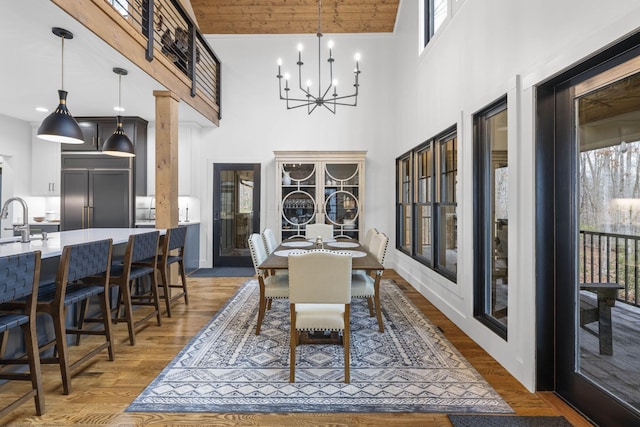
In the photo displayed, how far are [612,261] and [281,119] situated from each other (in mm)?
5345

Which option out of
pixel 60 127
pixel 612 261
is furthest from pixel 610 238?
pixel 60 127

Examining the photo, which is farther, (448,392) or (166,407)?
(448,392)

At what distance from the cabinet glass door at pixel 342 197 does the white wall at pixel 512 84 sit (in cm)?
195

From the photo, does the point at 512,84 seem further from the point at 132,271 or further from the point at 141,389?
the point at 132,271

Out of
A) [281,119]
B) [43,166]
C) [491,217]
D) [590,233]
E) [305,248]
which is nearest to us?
[590,233]

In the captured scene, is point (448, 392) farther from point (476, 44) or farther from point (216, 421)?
point (476, 44)

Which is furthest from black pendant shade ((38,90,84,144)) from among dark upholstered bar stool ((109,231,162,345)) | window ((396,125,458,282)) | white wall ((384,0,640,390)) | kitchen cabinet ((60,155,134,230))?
window ((396,125,458,282))

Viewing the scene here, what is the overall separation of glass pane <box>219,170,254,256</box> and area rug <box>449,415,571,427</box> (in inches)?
191

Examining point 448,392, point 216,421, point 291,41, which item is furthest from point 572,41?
point 291,41

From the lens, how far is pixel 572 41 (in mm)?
1743

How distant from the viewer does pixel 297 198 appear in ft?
19.1

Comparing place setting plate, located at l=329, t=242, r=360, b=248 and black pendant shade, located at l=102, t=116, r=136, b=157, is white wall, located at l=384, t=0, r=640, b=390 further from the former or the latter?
black pendant shade, located at l=102, t=116, r=136, b=157

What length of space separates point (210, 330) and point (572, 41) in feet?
11.1

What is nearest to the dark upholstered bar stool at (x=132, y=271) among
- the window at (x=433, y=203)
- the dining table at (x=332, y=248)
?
the dining table at (x=332, y=248)
